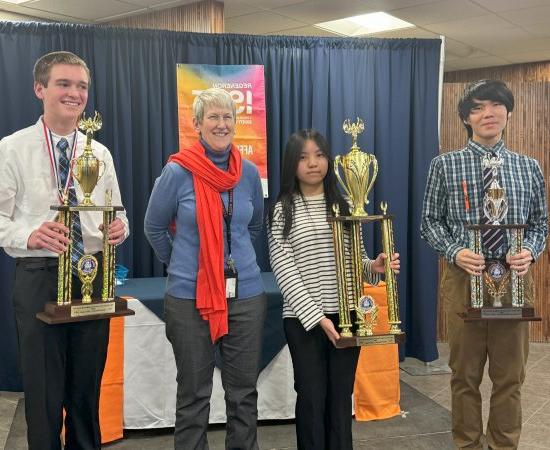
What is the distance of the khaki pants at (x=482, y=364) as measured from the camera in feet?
7.94

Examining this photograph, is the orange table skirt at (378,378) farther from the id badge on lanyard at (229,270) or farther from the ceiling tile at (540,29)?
the ceiling tile at (540,29)

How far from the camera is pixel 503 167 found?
2402mm

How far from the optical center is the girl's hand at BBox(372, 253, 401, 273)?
219 cm

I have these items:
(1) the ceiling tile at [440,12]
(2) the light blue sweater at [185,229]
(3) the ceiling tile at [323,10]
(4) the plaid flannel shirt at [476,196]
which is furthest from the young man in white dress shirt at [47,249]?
(1) the ceiling tile at [440,12]

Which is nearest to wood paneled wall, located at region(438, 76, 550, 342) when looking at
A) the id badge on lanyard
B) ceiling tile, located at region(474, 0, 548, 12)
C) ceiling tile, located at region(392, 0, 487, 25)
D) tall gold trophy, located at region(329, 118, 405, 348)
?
ceiling tile, located at region(474, 0, 548, 12)

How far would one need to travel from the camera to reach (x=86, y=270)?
2.06 meters

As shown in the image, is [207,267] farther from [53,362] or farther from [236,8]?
[236,8]

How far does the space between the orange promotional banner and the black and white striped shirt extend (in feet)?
5.93

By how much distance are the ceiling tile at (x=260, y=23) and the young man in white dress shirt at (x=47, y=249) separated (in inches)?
145

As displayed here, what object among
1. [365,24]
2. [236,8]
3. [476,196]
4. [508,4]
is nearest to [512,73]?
[365,24]

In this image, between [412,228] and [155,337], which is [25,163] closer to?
[155,337]

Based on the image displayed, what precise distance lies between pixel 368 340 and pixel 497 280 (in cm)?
59

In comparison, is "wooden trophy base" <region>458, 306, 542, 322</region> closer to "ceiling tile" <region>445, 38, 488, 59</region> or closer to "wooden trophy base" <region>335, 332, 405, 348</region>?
"wooden trophy base" <region>335, 332, 405, 348</region>

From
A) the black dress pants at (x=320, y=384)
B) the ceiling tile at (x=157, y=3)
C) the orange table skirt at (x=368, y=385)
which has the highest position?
the ceiling tile at (x=157, y=3)
